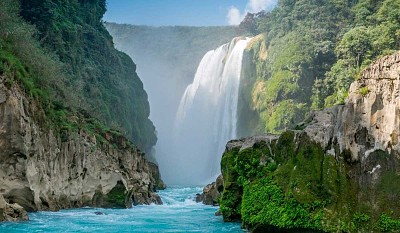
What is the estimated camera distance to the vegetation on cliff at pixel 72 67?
27.0 m

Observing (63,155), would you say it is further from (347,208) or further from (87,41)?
(87,41)

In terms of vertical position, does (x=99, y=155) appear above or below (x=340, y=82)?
below

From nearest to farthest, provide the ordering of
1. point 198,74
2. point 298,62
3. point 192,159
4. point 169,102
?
point 298,62 → point 192,159 → point 198,74 → point 169,102

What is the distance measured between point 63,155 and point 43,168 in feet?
9.17

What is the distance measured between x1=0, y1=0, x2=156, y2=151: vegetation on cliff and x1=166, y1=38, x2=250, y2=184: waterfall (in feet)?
29.8

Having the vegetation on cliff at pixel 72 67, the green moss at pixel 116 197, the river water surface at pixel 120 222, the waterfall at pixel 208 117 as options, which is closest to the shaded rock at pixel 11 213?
the river water surface at pixel 120 222

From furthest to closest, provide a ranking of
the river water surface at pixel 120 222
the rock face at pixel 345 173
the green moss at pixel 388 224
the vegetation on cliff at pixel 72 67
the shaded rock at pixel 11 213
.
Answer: the vegetation on cliff at pixel 72 67, the shaded rock at pixel 11 213, the river water surface at pixel 120 222, the rock face at pixel 345 173, the green moss at pixel 388 224

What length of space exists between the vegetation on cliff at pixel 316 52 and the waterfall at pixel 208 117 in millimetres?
7859

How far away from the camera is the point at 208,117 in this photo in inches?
2862

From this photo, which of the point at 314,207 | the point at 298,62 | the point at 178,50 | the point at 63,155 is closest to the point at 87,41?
the point at 298,62

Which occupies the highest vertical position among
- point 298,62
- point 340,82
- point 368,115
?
point 298,62

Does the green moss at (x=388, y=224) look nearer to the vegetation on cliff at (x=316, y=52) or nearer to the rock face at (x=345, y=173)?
the rock face at (x=345, y=173)

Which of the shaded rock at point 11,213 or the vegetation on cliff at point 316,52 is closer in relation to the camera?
the shaded rock at point 11,213

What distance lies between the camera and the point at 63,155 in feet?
85.9
